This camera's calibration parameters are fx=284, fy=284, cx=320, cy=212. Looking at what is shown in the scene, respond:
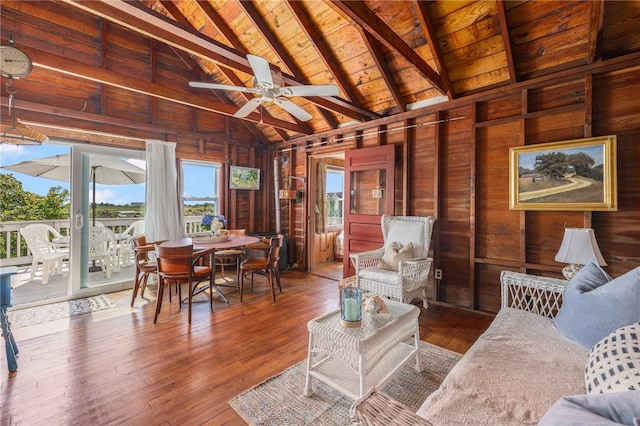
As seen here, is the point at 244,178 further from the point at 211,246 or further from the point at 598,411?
the point at 598,411

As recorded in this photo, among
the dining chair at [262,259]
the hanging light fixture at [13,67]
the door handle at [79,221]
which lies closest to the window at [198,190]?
the door handle at [79,221]

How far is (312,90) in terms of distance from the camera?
250 cm

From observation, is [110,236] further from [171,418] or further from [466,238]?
[466,238]

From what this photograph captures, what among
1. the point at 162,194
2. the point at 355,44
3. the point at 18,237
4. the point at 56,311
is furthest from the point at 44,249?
the point at 355,44

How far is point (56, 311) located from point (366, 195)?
425cm

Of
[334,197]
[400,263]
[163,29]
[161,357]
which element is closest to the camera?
[161,357]

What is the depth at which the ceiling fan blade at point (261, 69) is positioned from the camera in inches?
82.0

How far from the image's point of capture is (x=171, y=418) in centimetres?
172

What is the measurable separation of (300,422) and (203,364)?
3.38 ft

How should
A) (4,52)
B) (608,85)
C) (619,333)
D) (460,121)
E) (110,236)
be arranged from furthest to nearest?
(110,236) → (460,121) → (608,85) → (4,52) → (619,333)

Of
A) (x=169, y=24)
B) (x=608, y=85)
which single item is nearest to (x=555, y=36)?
(x=608, y=85)

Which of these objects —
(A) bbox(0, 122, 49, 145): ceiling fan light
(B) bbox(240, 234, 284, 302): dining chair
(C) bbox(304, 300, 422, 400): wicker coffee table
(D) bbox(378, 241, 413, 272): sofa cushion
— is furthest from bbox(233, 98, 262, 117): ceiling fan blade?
(D) bbox(378, 241, 413, 272): sofa cushion

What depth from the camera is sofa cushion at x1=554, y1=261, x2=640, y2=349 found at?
1.42 metres

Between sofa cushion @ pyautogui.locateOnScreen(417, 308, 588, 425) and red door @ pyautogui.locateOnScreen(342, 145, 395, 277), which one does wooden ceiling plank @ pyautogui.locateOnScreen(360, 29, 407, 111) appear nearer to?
red door @ pyautogui.locateOnScreen(342, 145, 395, 277)
